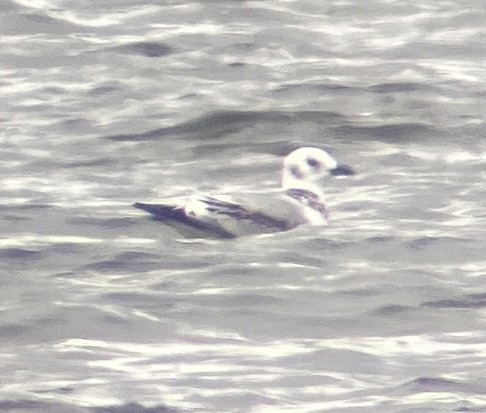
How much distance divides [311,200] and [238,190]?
0.65m

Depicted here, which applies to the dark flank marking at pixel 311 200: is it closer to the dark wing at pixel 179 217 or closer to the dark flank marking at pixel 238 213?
the dark flank marking at pixel 238 213

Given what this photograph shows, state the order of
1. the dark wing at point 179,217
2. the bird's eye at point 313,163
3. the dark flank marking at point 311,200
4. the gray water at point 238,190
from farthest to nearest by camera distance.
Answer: the bird's eye at point 313,163, the dark flank marking at point 311,200, the dark wing at point 179,217, the gray water at point 238,190

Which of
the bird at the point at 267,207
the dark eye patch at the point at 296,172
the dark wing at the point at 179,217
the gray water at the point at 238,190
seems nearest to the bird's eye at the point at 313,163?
the bird at the point at 267,207

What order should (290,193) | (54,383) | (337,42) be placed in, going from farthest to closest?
(337,42), (290,193), (54,383)

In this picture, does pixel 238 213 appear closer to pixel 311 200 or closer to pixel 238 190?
pixel 311 200

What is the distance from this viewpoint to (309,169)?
14242 millimetres

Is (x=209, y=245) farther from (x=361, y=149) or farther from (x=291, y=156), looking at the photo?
(x=361, y=149)


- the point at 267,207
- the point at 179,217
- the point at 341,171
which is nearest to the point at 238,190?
the point at 341,171

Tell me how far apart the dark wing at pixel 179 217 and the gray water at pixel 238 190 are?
4.4 inches

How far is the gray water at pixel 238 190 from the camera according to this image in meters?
9.80

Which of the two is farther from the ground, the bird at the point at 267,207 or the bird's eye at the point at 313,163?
the bird's eye at the point at 313,163

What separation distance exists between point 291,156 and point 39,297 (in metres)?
3.48

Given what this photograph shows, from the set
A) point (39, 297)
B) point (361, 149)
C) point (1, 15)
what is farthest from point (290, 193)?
point (1, 15)

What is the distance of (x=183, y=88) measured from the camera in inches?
697
